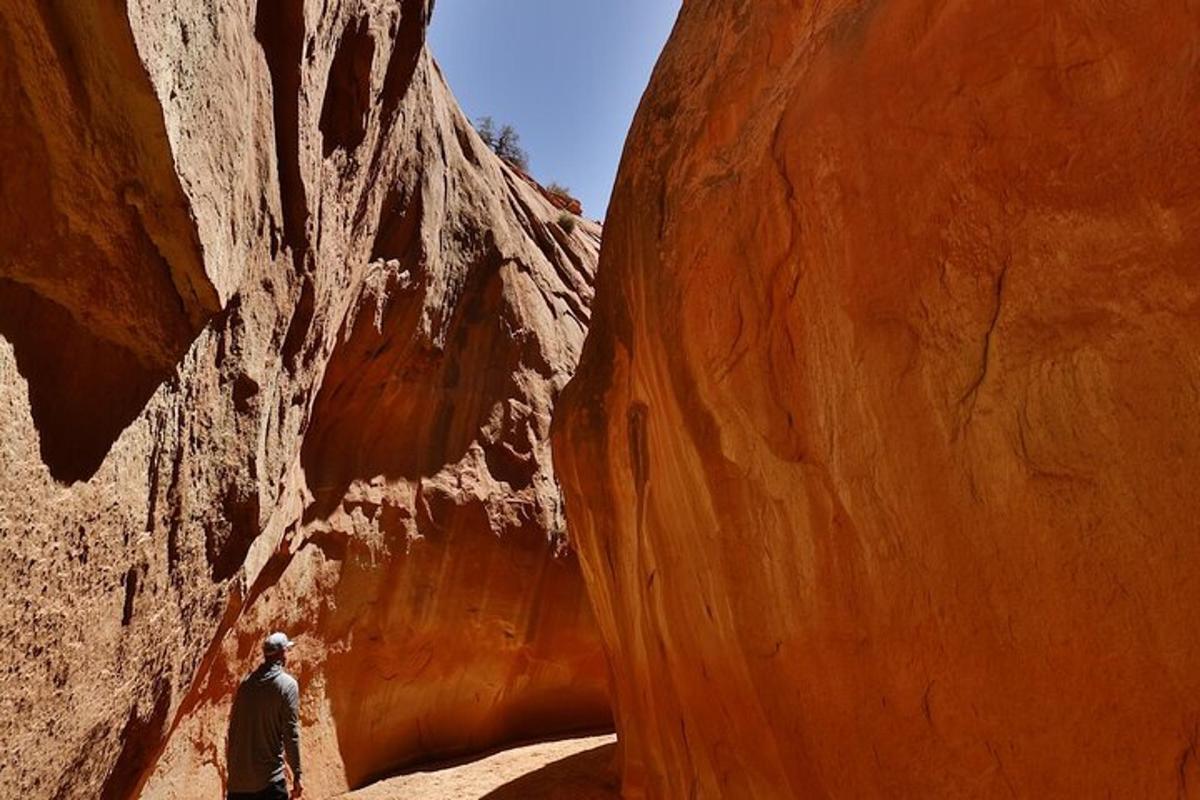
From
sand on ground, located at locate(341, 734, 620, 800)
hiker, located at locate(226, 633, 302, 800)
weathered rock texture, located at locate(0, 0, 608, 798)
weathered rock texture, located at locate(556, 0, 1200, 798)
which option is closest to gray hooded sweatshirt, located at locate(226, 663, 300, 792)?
hiker, located at locate(226, 633, 302, 800)

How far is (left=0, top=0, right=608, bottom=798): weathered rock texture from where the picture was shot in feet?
10.6

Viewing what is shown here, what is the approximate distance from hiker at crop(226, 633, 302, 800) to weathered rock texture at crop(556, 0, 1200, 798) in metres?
2.52

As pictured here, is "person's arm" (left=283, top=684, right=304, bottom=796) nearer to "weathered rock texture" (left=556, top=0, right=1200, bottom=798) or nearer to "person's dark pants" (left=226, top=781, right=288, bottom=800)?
"person's dark pants" (left=226, top=781, right=288, bottom=800)

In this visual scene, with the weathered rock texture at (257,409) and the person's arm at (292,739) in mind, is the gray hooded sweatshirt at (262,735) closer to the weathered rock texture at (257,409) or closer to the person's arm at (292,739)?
the person's arm at (292,739)

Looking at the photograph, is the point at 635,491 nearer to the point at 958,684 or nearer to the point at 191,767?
the point at 958,684

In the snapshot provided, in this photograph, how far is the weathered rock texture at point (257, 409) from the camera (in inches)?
128

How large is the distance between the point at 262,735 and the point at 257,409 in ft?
6.58

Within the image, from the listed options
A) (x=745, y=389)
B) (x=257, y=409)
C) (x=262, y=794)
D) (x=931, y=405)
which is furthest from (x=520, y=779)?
(x=931, y=405)

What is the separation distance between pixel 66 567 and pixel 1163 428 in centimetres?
442

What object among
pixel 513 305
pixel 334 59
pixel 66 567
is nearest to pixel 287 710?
pixel 66 567

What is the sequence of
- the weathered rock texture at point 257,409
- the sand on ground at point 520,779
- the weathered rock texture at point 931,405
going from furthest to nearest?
1. the sand on ground at point 520,779
2. the weathered rock texture at point 257,409
3. the weathered rock texture at point 931,405

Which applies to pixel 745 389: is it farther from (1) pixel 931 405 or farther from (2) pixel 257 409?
(2) pixel 257 409

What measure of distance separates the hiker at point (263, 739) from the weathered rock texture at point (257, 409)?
19.8 inches

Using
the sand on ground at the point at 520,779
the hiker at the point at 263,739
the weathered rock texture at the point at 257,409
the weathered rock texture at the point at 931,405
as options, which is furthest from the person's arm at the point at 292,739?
the sand on ground at the point at 520,779
